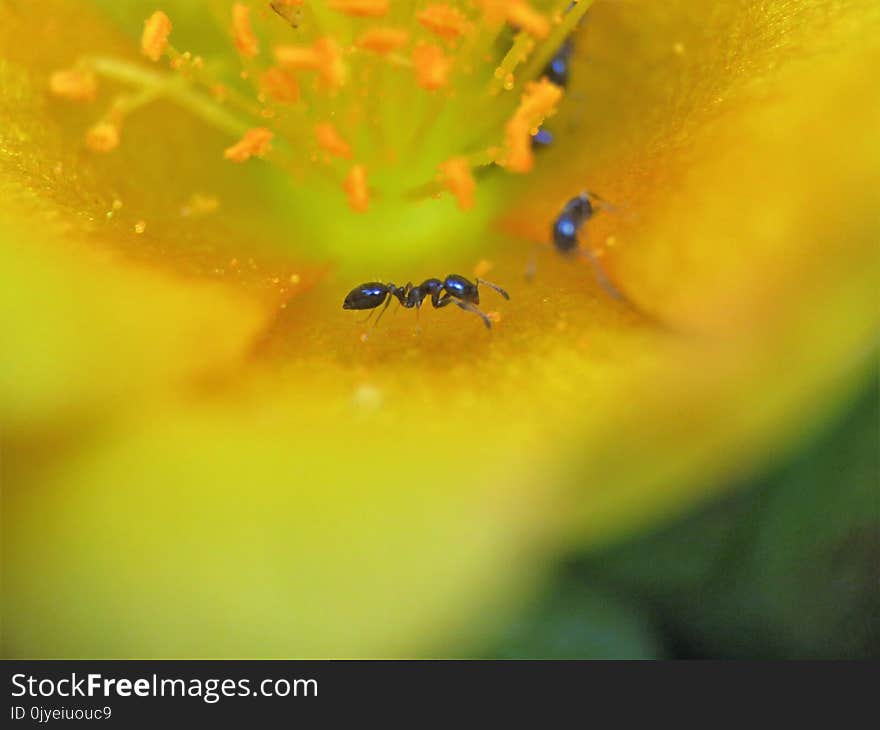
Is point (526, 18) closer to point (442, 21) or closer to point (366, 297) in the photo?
point (442, 21)

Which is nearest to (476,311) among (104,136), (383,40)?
(383,40)

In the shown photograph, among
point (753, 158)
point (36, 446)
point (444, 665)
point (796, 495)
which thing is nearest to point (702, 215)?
point (753, 158)

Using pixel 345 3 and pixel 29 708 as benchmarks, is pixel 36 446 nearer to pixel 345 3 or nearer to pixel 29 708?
pixel 29 708

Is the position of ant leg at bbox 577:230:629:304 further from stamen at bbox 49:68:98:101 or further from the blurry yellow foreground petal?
stamen at bbox 49:68:98:101

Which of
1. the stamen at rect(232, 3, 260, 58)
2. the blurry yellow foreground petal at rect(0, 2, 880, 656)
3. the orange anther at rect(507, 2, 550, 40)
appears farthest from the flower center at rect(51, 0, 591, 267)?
the blurry yellow foreground petal at rect(0, 2, 880, 656)

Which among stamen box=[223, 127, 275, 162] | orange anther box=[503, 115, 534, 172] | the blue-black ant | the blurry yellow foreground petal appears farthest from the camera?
the blue-black ant

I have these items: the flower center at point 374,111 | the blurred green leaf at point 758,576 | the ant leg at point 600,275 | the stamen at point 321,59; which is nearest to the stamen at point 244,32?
the flower center at point 374,111
